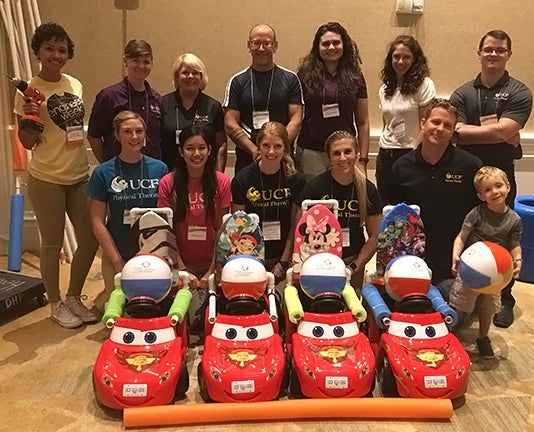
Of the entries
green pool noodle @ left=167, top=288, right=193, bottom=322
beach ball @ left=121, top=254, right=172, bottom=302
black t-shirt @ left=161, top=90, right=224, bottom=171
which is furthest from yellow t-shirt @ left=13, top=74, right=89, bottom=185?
green pool noodle @ left=167, top=288, right=193, bottom=322

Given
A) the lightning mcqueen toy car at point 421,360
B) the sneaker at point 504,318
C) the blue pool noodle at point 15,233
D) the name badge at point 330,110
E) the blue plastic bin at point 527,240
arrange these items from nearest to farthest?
1. the lightning mcqueen toy car at point 421,360
2. the sneaker at point 504,318
3. the name badge at point 330,110
4. the blue plastic bin at point 527,240
5. the blue pool noodle at point 15,233

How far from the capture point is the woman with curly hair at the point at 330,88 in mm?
3369

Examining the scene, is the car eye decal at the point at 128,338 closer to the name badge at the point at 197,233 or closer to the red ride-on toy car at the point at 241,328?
the red ride-on toy car at the point at 241,328

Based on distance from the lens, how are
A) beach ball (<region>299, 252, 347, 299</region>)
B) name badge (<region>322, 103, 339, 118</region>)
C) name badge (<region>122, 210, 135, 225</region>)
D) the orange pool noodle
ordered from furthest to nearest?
name badge (<region>322, 103, 339, 118</region>)
name badge (<region>122, 210, 135, 225</region>)
beach ball (<region>299, 252, 347, 299</region>)
the orange pool noodle

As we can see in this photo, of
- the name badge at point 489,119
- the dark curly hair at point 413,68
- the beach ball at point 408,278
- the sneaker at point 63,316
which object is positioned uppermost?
the dark curly hair at point 413,68

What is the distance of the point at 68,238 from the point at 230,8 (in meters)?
1.86

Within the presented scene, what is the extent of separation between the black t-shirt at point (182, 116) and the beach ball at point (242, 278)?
939mm

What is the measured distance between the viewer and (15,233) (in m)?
4.03

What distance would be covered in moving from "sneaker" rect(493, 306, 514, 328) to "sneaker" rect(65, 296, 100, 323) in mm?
2113

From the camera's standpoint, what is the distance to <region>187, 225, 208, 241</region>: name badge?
3098mm

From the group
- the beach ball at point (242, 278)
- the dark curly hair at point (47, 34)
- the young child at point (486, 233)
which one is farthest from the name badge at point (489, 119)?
the dark curly hair at point (47, 34)

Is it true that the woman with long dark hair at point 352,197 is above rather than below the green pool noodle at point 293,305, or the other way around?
above

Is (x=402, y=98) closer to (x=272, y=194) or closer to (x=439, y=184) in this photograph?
(x=439, y=184)

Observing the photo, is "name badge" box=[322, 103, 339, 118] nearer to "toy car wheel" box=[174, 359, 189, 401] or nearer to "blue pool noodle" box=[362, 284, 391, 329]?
"blue pool noodle" box=[362, 284, 391, 329]
